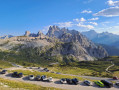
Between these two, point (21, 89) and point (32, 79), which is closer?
point (21, 89)

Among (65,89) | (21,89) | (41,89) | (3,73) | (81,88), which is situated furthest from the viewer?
(3,73)

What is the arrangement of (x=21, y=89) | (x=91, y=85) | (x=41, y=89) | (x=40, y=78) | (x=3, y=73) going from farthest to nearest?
(x=3, y=73) < (x=40, y=78) < (x=91, y=85) < (x=41, y=89) < (x=21, y=89)

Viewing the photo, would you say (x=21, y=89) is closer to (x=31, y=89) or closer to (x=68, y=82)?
(x=31, y=89)

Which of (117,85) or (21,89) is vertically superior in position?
(21,89)

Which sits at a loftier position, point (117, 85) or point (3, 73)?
point (3, 73)

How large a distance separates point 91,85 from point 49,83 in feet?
62.3

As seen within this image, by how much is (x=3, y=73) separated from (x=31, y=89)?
31.6m

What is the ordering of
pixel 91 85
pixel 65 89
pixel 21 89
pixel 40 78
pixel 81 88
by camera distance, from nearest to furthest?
pixel 21 89 → pixel 65 89 → pixel 81 88 → pixel 91 85 → pixel 40 78

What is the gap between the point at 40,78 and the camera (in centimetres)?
4775

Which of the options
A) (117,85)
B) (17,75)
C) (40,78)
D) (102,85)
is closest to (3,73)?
(17,75)

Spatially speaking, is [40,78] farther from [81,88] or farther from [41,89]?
[81,88]

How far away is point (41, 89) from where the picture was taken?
3441 cm

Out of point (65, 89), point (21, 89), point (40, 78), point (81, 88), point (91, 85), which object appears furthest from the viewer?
point (40, 78)

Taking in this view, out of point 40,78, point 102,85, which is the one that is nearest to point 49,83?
point 40,78
